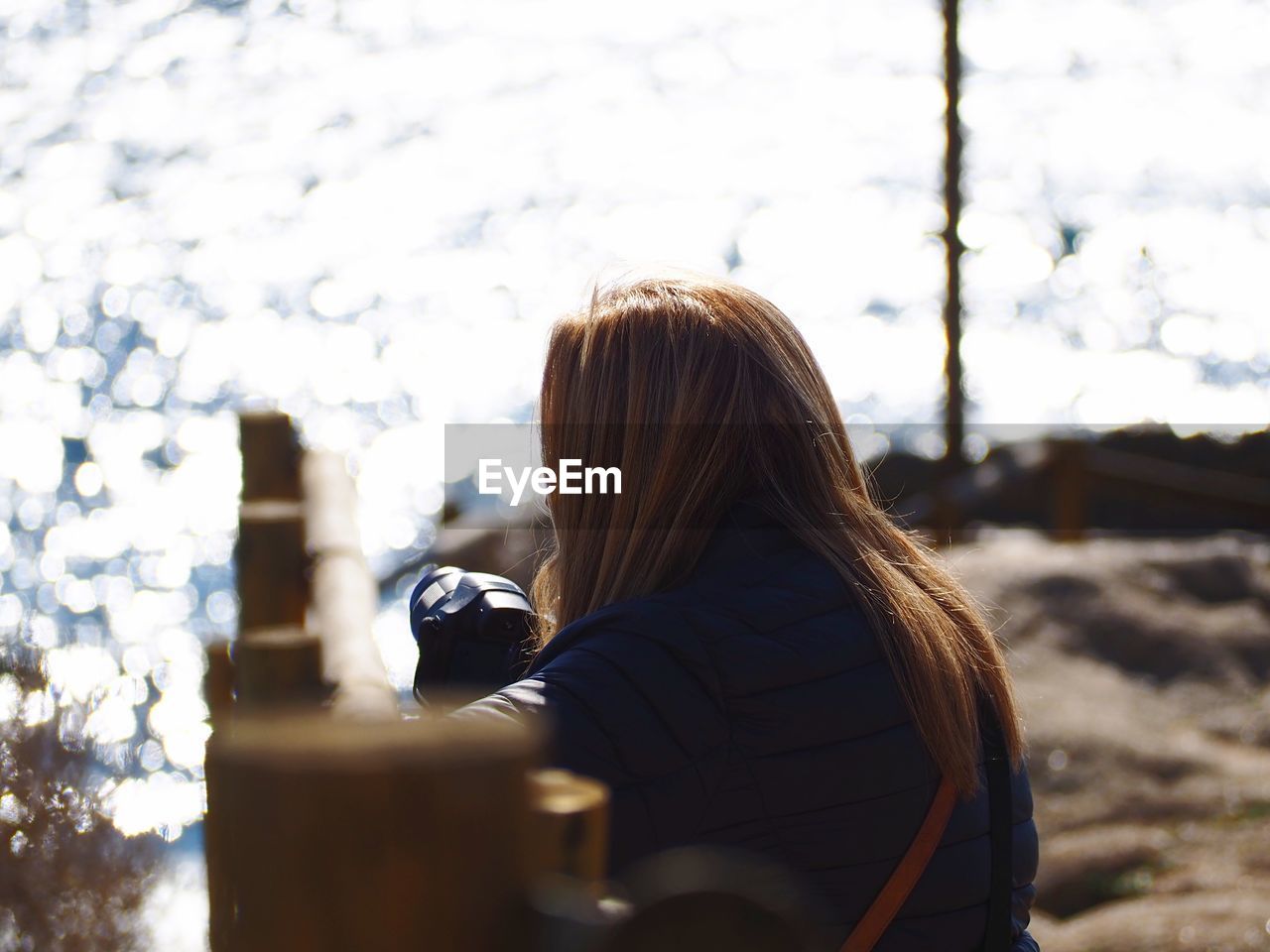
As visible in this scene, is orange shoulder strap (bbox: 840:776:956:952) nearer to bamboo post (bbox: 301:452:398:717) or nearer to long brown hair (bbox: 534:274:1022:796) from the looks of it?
long brown hair (bbox: 534:274:1022:796)

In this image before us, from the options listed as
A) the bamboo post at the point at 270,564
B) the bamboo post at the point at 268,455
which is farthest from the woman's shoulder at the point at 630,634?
the bamboo post at the point at 268,455

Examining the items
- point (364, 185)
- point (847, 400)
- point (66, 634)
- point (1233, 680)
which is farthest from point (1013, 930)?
point (364, 185)

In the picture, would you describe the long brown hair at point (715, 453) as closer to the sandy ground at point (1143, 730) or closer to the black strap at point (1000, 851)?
the black strap at point (1000, 851)

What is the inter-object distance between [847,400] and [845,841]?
25.5 metres

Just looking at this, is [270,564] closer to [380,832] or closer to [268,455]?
[268,455]

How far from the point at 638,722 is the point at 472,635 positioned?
634 millimetres

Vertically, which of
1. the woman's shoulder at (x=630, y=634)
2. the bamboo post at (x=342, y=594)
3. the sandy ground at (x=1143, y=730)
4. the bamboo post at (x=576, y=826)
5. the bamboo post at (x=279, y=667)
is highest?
the bamboo post at (x=576, y=826)

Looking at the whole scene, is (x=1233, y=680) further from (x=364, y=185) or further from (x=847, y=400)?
(x=364, y=185)

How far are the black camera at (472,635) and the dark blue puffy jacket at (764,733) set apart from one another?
16.5 inches

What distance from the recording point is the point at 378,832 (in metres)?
0.57

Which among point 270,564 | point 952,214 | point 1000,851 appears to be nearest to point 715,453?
point 1000,851

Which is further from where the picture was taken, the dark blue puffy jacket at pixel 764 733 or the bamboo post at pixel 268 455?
the bamboo post at pixel 268 455

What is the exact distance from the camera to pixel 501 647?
1946 millimetres

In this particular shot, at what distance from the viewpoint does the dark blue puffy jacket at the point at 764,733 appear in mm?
1353
